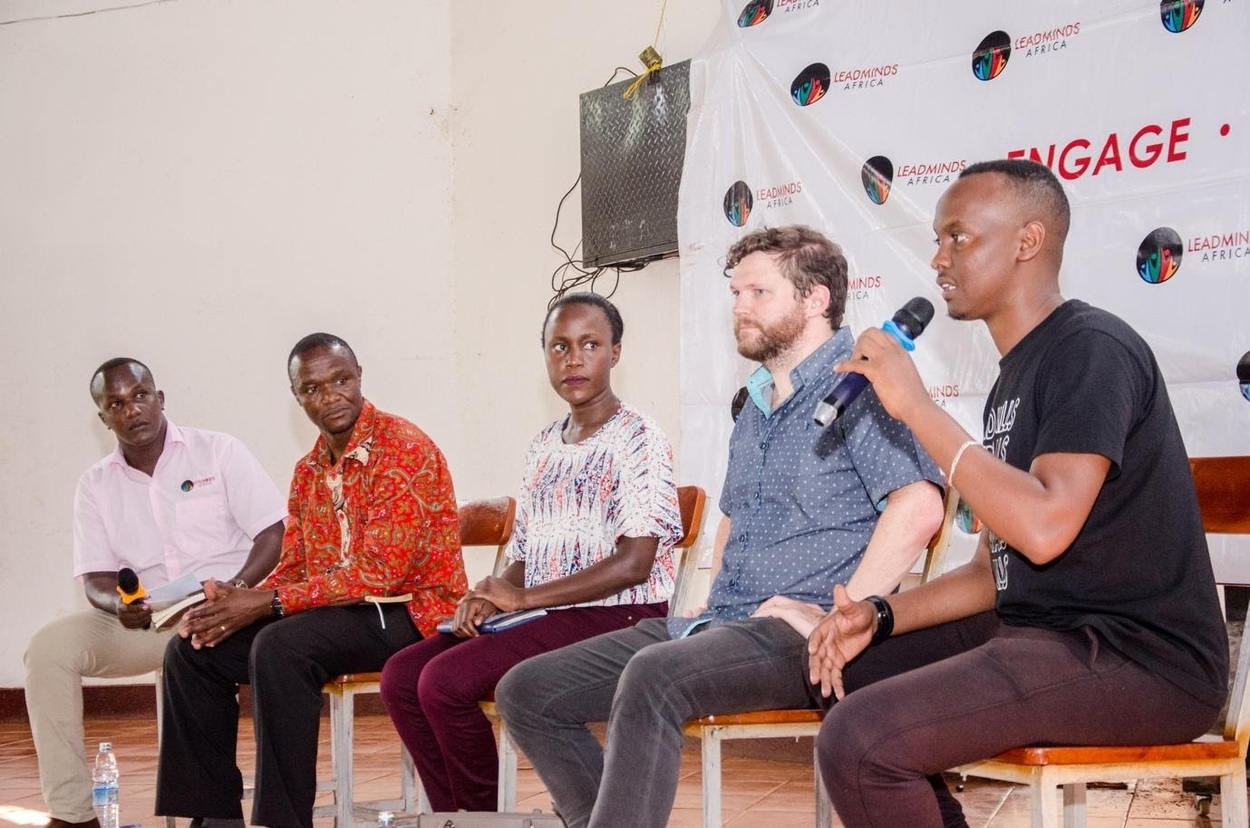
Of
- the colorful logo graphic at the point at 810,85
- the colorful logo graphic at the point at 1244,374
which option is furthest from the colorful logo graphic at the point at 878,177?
the colorful logo graphic at the point at 1244,374

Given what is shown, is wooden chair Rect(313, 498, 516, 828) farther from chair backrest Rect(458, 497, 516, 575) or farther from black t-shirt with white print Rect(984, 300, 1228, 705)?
black t-shirt with white print Rect(984, 300, 1228, 705)

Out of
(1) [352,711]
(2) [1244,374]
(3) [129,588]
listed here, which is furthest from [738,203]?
(3) [129,588]

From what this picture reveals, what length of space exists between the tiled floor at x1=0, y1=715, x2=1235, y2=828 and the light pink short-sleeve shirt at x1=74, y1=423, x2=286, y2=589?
0.72 meters

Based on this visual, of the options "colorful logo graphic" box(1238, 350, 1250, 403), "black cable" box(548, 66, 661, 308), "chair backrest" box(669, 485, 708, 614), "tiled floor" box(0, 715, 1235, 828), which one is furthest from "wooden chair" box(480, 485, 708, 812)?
"black cable" box(548, 66, 661, 308)

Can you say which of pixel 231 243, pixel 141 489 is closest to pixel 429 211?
pixel 231 243

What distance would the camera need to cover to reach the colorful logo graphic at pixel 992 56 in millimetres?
3365

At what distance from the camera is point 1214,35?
9.75 feet

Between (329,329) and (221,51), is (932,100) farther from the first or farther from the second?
(221,51)

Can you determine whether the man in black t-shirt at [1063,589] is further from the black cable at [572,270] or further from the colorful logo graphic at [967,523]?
the black cable at [572,270]

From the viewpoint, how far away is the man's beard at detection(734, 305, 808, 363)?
2.42 m

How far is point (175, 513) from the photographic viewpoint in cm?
395

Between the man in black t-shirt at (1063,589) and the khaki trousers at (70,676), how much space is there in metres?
2.47

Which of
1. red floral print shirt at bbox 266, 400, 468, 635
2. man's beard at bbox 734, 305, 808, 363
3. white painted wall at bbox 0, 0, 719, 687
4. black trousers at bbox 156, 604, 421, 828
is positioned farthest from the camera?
white painted wall at bbox 0, 0, 719, 687

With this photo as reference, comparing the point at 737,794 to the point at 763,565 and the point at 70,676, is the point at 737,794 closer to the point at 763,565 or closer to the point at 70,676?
the point at 763,565
